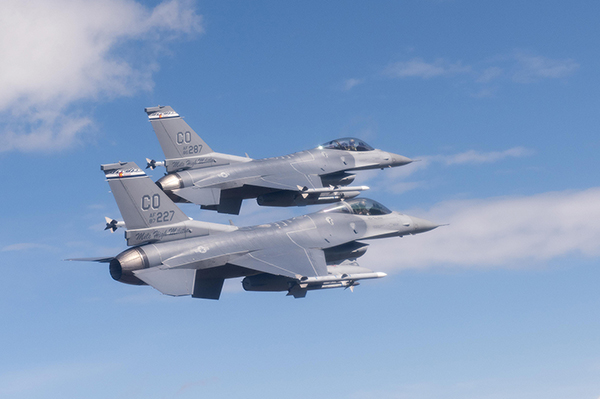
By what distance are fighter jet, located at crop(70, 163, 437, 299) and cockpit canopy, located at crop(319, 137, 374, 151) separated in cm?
1019

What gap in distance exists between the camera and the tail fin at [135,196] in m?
29.7

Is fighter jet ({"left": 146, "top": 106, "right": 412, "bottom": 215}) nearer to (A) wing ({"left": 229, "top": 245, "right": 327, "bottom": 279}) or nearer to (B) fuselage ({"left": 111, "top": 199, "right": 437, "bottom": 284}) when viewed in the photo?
(B) fuselage ({"left": 111, "top": 199, "right": 437, "bottom": 284})

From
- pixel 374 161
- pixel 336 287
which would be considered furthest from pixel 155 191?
pixel 374 161

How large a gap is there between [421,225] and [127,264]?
47.6ft

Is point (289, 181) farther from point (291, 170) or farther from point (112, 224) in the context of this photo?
point (112, 224)

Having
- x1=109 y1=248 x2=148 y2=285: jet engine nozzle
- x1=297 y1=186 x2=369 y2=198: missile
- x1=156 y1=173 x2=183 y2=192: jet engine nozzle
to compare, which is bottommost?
x1=109 y1=248 x2=148 y2=285: jet engine nozzle

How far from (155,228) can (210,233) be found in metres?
2.41

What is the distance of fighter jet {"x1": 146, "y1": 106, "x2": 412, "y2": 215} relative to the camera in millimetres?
39656

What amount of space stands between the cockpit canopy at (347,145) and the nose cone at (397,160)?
128 centimetres

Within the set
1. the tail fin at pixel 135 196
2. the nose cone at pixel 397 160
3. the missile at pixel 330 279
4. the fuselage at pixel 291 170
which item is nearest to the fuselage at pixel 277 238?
the tail fin at pixel 135 196

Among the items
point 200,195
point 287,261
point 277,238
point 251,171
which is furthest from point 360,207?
point 200,195

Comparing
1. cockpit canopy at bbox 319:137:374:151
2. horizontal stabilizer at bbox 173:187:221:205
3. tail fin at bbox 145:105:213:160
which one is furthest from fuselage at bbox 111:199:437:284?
tail fin at bbox 145:105:213:160

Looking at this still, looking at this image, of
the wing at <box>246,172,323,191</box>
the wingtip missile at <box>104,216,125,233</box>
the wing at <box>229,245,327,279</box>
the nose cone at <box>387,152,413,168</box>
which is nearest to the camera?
the wing at <box>229,245,327,279</box>

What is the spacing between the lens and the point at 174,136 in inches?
1678
